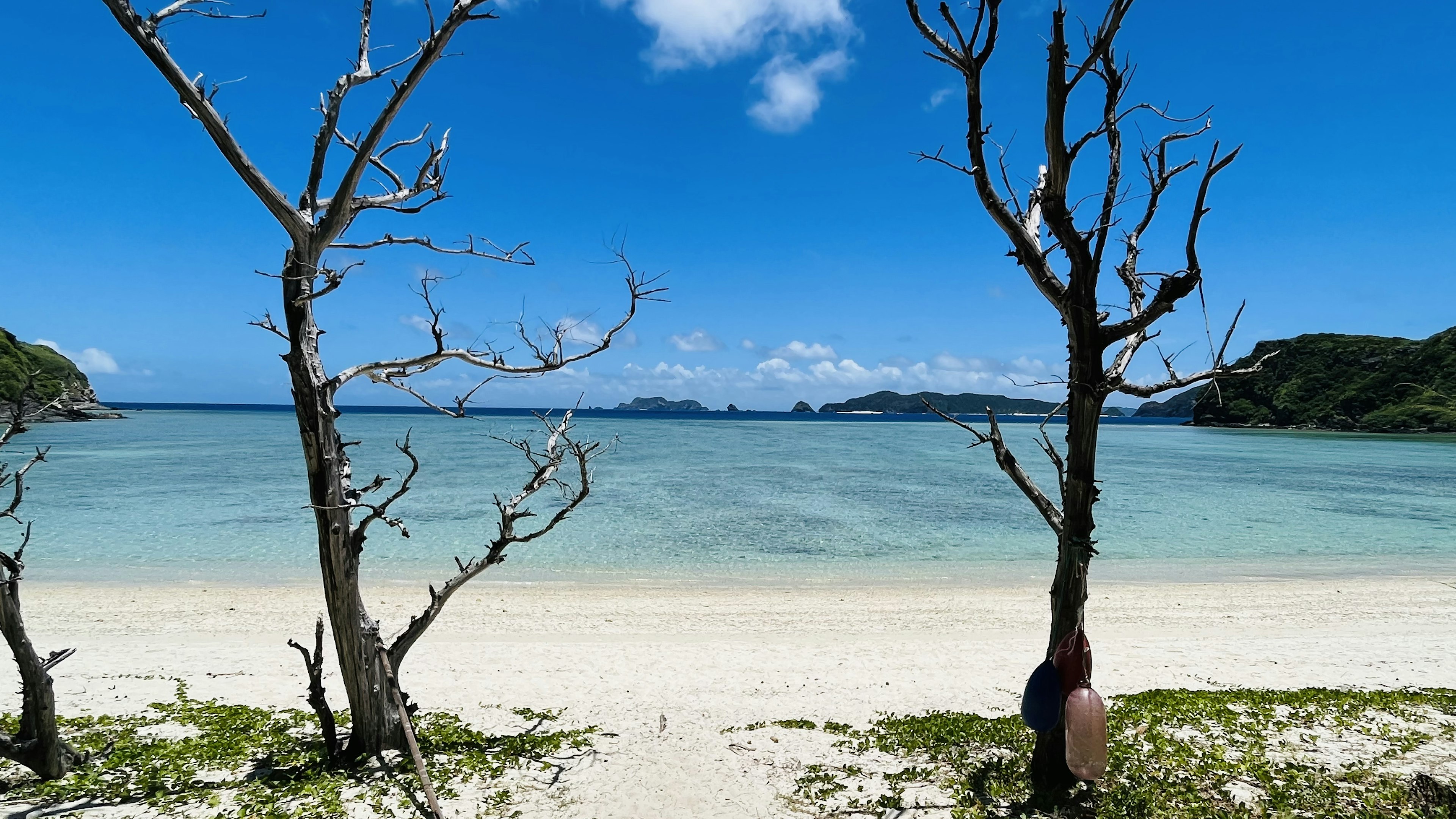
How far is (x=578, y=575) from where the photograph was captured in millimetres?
14508

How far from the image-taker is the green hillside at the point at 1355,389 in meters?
86.6

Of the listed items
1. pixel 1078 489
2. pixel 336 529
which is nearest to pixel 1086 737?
pixel 1078 489

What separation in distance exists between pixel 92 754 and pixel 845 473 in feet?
110

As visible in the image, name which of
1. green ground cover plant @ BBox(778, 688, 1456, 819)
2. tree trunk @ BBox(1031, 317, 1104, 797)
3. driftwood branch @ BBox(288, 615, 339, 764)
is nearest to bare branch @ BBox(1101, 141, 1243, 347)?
tree trunk @ BBox(1031, 317, 1104, 797)

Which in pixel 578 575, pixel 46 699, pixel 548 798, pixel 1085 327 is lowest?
pixel 578 575

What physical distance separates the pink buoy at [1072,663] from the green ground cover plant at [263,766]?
3.32 metres

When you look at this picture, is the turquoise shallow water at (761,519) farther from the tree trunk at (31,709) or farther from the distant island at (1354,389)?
the distant island at (1354,389)

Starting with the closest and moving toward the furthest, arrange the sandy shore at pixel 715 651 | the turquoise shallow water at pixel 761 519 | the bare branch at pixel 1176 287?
1. the bare branch at pixel 1176 287
2. the sandy shore at pixel 715 651
3. the turquoise shallow water at pixel 761 519

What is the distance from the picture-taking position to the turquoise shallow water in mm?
15195

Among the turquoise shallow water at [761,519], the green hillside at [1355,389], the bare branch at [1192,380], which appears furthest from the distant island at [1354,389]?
the bare branch at [1192,380]

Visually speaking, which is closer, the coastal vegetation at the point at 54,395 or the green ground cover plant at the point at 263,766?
the coastal vegetation at the point at 54,395

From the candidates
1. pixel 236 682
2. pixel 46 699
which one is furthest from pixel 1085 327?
pixel 236 682

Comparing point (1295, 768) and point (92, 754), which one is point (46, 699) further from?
point (1295, 768)

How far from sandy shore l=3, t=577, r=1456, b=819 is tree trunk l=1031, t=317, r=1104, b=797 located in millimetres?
2098
